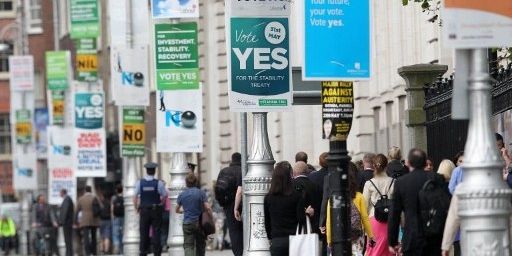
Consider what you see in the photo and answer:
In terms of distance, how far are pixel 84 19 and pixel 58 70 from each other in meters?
10.1

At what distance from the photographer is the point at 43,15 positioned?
8650cm

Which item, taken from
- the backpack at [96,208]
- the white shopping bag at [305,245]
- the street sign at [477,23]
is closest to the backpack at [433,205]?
the white shopping bag at [305,245]

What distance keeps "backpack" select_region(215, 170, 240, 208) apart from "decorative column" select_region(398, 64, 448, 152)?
2986 millimetres

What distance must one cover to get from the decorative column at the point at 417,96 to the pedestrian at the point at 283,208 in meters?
5.00

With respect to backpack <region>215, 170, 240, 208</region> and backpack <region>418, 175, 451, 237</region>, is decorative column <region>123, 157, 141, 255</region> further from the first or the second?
backpack <region>418, 175, 451, 237</region>

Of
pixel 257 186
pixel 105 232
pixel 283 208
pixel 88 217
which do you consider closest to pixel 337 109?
pixel 283 208

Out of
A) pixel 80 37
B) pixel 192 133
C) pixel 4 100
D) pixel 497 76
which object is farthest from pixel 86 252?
pixel 4 100

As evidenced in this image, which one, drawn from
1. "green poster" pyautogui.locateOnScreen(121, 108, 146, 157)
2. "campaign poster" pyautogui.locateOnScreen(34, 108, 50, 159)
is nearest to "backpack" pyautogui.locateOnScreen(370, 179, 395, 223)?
"green poster" pyautogui.locateOnScreen(121, 108, 146, 157)

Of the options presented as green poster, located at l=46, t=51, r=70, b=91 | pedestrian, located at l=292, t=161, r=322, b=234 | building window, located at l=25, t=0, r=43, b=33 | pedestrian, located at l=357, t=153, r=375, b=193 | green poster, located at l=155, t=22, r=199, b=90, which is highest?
building window, located at l=25, t=0, r=43, b=33

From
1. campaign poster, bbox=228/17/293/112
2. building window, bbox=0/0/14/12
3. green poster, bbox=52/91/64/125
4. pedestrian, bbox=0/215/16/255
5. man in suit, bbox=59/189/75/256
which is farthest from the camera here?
building window, bbox=0/0/14/12

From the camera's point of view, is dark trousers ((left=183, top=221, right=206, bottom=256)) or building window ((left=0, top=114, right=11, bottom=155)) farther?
building window ((left=0, top=114, right=11, bottom=155))

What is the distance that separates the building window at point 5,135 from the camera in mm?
89062

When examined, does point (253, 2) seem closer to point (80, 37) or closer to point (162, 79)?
point (162, 79)

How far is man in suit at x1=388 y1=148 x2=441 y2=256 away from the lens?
17.4 m
